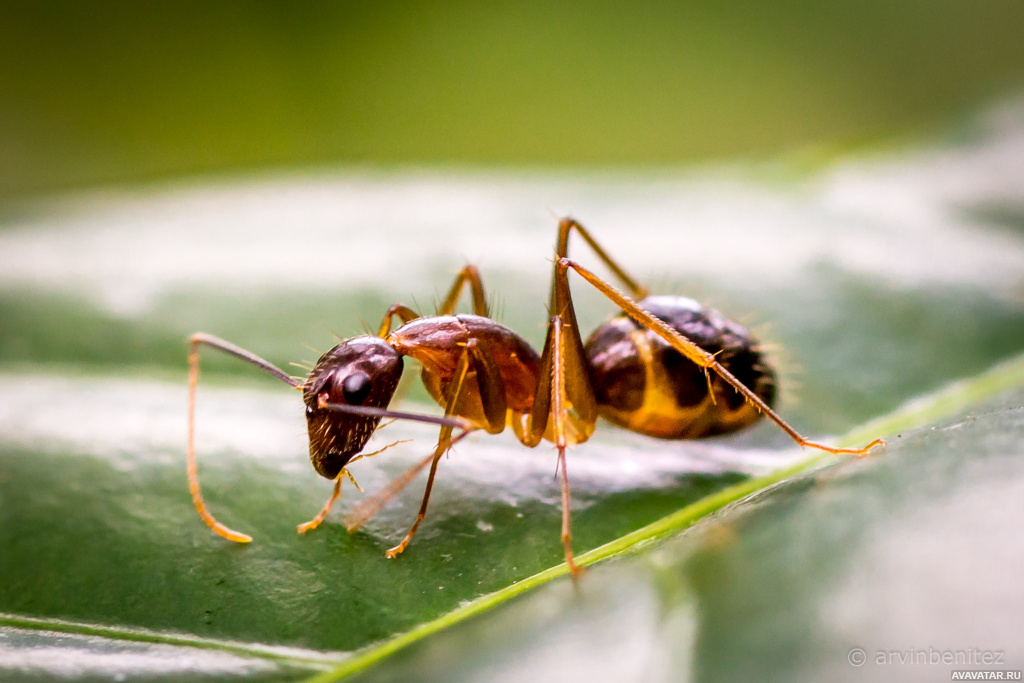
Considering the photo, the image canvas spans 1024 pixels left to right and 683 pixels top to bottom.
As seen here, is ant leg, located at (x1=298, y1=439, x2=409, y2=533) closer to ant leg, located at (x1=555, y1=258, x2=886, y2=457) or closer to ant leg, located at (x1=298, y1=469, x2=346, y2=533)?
ant leg, located at (x1=298, y1=469, x2=346, y2=533)

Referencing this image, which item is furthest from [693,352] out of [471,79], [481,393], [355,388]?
[471,79]

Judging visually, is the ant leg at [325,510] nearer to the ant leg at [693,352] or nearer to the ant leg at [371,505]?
the ant leg at [371,505]

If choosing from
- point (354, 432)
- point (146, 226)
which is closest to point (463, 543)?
point (354, 432)

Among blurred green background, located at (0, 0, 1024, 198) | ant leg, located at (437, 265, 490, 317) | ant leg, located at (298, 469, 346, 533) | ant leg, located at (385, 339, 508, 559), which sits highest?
blurred green background, located at (0, 0, 1024, 198)

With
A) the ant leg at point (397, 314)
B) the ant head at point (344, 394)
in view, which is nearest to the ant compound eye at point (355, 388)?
the ant head at point (344, 394)

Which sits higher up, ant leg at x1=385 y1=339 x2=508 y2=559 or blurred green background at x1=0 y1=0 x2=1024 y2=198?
blurred green background at x1=0 y1=0 x2=1024 y2=198

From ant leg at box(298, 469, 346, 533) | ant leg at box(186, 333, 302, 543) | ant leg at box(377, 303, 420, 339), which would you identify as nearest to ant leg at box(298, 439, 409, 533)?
ant leg at box(298, 469, 346, 533)
